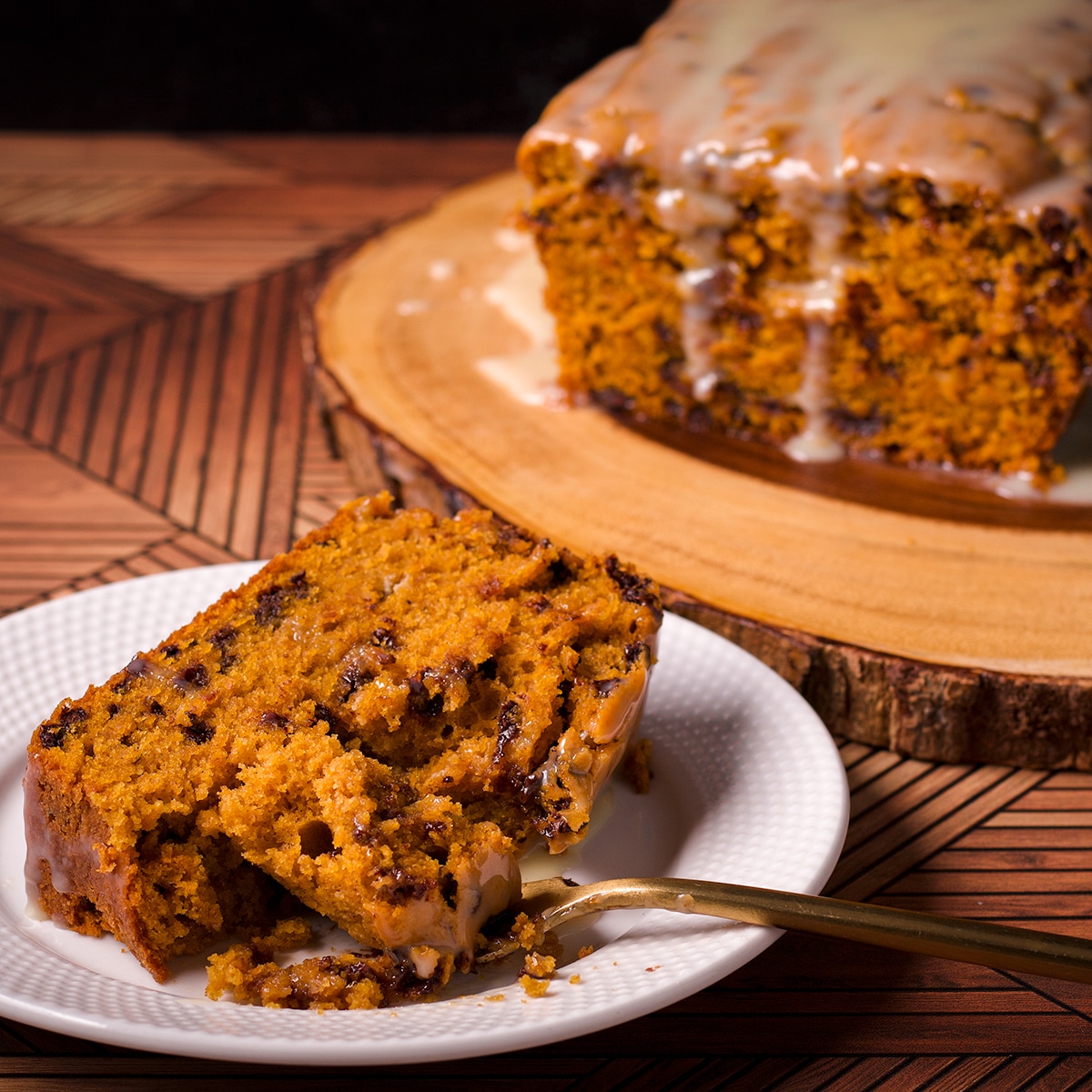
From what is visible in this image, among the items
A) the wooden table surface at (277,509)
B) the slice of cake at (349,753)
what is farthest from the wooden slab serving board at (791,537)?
the slice of cake at (349,753)

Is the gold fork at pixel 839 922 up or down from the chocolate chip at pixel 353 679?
down

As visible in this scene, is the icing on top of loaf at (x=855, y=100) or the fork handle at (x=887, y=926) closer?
the fork handle at (x=887, y=926)

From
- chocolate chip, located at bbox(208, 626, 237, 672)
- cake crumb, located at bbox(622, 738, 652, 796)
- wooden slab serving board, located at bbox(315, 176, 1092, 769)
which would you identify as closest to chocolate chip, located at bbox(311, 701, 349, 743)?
chocolate chip, located at bbox(208, 626, 237, 672)

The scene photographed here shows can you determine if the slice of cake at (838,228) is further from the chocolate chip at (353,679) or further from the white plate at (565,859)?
the chocolate chip at (353,679)

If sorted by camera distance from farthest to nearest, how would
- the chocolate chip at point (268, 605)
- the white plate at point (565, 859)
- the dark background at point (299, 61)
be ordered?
the dark background at point (299, 61)
the chocolate chip at point (268, 605)
the white plate at point (565, 859)

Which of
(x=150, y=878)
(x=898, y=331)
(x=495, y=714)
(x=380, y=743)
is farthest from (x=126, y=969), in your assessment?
(x=898, y=331)

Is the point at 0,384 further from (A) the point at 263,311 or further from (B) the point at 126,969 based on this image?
(B) the point at 126,969

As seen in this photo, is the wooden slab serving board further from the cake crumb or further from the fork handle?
the fork handle
